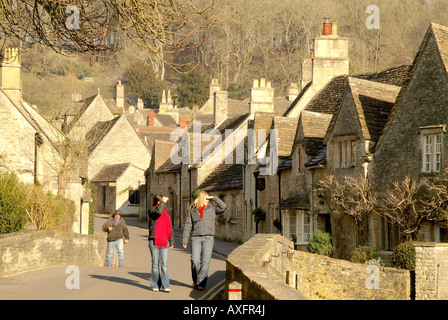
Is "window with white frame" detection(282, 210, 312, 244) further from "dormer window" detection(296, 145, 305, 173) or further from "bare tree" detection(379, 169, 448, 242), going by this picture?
"bare tree" detection(379, 169, 448, 242)

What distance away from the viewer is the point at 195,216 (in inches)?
617

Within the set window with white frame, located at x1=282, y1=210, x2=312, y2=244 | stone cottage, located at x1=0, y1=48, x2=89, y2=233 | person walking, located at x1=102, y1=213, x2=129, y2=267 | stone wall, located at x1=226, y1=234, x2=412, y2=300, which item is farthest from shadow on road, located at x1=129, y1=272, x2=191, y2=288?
stone cottage, located at x1=0, y1=48, x2=89, y2=233

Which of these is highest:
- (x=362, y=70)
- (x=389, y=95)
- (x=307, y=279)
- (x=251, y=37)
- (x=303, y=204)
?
(x=251, y=37)

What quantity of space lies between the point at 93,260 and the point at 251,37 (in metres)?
96.4

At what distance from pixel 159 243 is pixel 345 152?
44.5 feet

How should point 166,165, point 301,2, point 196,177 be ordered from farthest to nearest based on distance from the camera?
1. point 301,2
2. point 166,165
3. point 196,177

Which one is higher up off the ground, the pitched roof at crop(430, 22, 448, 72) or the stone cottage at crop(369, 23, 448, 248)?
the pitched roof at crop(430, 22, 448, 72)

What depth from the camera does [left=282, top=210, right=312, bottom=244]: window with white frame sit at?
30625 millimetres

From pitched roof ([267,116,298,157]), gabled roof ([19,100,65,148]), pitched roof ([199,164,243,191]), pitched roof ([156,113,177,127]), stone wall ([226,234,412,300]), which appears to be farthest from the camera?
pitched roof ([156,113,177,127])

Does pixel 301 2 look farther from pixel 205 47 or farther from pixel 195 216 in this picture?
pixel 195 216

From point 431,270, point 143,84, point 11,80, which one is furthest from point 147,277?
point 143,84

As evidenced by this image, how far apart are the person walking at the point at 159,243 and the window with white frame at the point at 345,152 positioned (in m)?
12.7

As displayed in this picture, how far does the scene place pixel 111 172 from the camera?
65.6 metres
